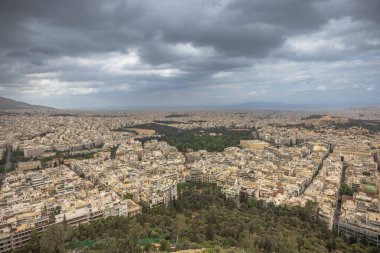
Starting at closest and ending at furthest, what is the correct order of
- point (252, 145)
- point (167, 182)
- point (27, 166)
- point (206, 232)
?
point (206, 232), point (167, 182), point (27, 166), point (252, 145)

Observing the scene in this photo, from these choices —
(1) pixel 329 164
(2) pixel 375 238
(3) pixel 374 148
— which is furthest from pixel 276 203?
(3) pixel 374 148

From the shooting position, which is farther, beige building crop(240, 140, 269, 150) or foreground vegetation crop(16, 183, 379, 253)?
beige building crop(240, 140, 269, 150)

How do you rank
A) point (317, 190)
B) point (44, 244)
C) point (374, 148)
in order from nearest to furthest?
point (44, 244), point (317, 190), point (374, 148)

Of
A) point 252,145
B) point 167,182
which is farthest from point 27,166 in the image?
point 252,145

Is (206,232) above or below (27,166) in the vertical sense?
below

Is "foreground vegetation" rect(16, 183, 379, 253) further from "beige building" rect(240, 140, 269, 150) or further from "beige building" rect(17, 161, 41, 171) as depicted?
"beige building" rect(240, 140, 269, 150)

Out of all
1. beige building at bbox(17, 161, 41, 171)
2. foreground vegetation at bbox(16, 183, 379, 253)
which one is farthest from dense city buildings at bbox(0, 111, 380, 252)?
foreground vegetation at bbox(16, 183, 379, 253)

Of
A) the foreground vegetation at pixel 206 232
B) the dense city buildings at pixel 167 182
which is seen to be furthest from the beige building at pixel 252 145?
the foreground vegetation at pixel 206 232

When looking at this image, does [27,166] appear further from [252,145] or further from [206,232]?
[252,145]

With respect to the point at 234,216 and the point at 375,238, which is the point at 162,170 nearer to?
the point at 234,216
